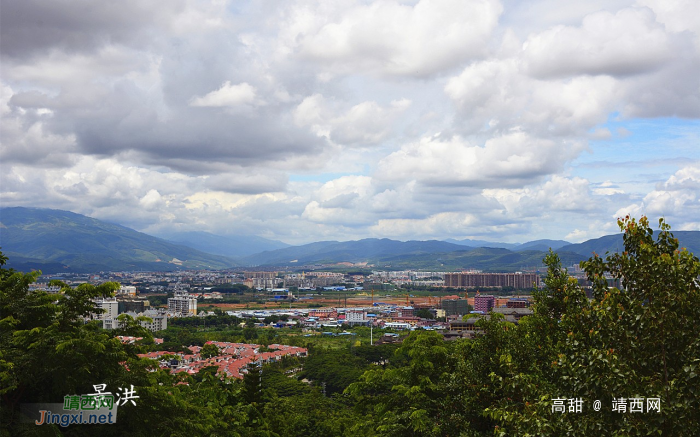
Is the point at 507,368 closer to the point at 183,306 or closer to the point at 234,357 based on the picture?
Answer: the point at 234,357

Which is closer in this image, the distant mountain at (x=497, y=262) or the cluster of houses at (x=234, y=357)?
the cluster of houses at (x=234, y=357)

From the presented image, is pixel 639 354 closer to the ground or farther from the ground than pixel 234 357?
farther from the ground

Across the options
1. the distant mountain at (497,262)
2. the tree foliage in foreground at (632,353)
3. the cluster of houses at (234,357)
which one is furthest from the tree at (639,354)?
the distant mountain at (497,262)

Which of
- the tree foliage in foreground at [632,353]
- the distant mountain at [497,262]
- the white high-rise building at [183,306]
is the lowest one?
the white high-rise building at [183,306]

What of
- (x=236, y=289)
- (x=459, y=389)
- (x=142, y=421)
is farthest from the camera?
(x=236, y=289)

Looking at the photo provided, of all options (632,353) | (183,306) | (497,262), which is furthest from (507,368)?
(497,262)

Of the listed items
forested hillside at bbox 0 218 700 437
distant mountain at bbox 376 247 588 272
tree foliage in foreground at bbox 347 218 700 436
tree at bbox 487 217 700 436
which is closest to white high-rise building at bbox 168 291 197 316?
forested hillside at bbox 0 218 700 437

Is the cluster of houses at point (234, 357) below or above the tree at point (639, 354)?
below

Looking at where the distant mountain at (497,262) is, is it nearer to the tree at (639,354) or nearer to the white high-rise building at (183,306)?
the white high-rise building at (183,306)

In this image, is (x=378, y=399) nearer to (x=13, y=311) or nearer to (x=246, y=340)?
(x=13, y=311)

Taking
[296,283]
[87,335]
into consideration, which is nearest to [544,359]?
[87,335]

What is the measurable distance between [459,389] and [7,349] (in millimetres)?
5315

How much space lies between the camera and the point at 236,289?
105 m

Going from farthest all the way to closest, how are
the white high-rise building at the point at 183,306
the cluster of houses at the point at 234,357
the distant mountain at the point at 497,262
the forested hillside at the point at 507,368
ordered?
the distant mountain at the point at 497,262 → the white high-rise building at the point at 183,306 → the cluster of houses at the point at 234,357 → the forested hillside at the point at 507,368
